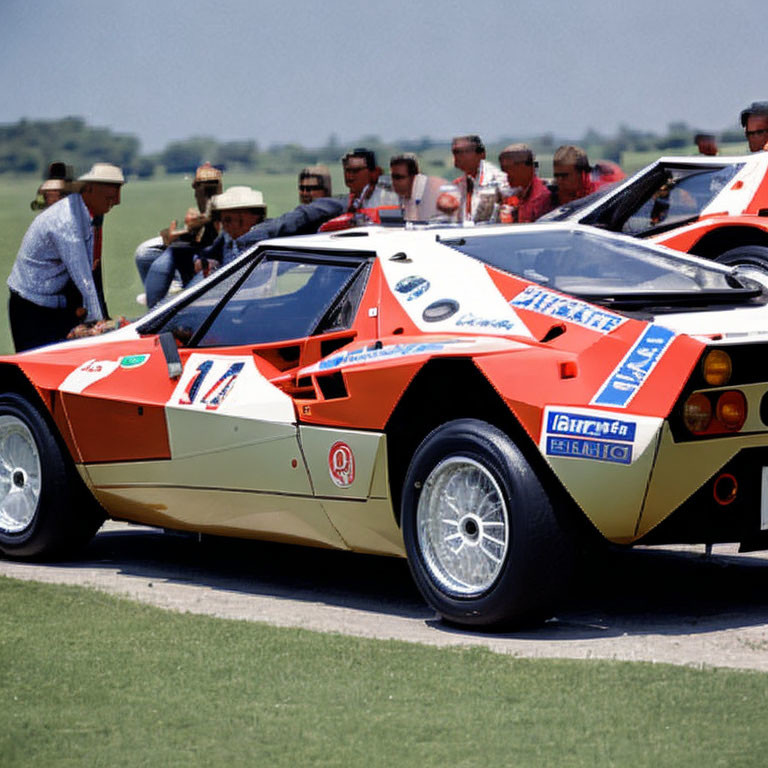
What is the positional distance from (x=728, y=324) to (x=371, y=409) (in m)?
1.39

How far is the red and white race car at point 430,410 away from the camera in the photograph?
6223 mm

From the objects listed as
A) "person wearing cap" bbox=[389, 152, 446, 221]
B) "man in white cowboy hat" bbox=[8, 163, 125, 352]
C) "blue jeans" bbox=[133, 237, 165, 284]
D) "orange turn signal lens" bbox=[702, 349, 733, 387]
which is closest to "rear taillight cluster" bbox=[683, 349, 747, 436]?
"orange turn signal lens" bbox=[702, 349, 733, 387]

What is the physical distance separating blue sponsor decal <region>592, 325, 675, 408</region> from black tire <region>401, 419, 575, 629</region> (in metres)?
0.42

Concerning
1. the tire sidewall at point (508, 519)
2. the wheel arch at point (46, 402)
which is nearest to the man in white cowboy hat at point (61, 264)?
the wheel arch at point (46, 402)

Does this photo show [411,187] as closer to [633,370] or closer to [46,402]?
[46,402]

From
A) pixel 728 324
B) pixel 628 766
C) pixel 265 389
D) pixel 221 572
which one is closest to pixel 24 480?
pixel 221 572

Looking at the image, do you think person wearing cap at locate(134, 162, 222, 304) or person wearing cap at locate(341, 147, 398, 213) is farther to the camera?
person wearing cap at locate(341, 147, 398, 213)

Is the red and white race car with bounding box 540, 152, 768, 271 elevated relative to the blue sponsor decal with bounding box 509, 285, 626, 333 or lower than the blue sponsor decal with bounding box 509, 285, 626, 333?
lower

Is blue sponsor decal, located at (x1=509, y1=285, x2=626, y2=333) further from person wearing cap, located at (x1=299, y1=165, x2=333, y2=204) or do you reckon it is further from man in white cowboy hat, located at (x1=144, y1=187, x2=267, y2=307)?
person wearing cap, located at (x1=299, y1=165, x2=333, y2=204)

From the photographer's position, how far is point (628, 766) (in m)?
4.68

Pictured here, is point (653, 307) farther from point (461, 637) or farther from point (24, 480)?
point (24, 480)

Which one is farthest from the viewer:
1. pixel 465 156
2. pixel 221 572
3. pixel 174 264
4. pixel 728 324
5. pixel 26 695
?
pixel 465 156

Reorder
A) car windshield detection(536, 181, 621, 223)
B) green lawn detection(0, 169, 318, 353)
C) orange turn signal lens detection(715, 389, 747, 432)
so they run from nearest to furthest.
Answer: orange turn signal lens detection(715, 389, 747, 432) → car windshield detection(536, 181, 621, 223) → green lawn detection(0, 169, 318, 353)

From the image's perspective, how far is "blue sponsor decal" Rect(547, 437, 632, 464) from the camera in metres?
6.11
